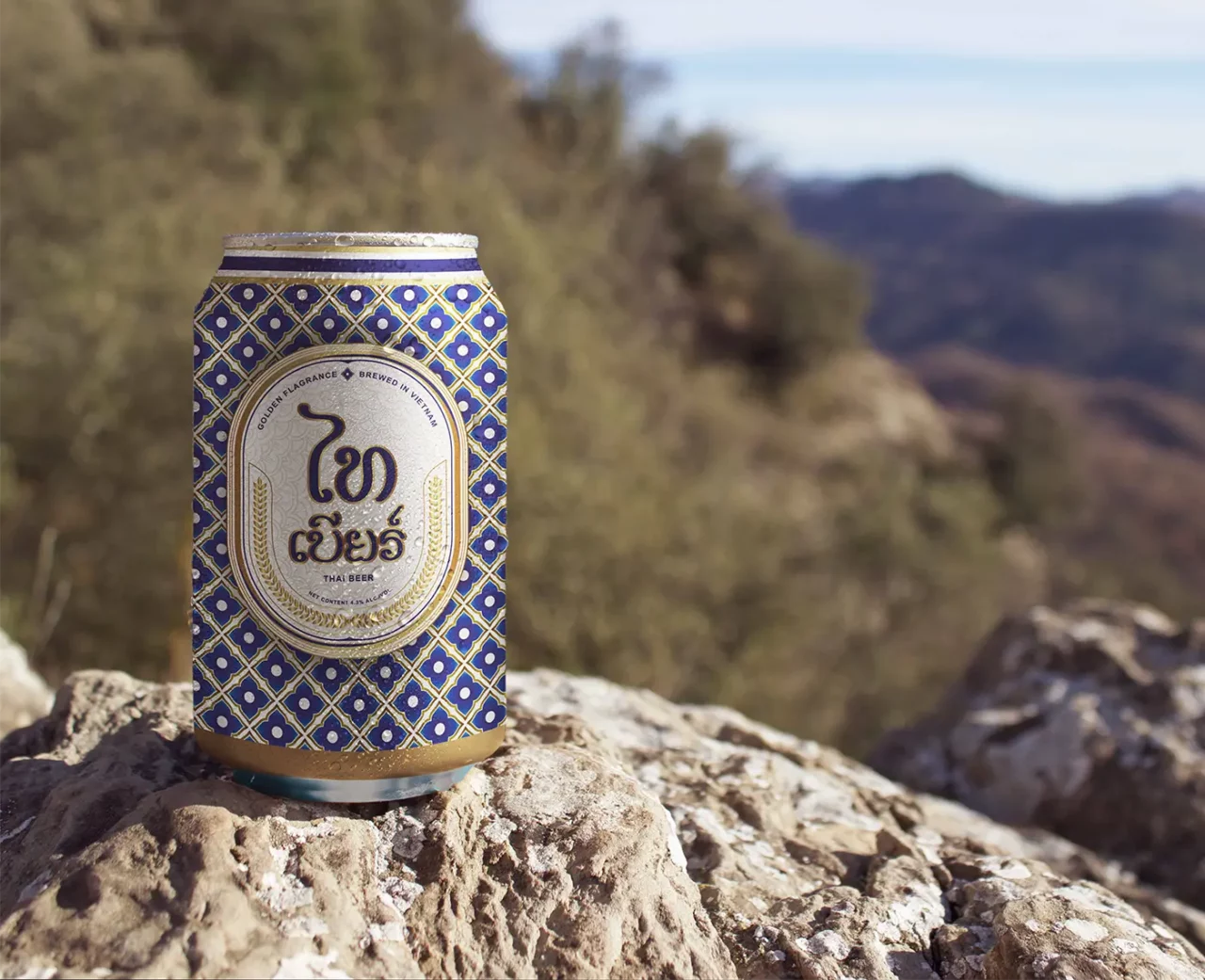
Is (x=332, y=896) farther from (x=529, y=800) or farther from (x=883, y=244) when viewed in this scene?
(x=883, y=244)

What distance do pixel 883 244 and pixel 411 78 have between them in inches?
1102

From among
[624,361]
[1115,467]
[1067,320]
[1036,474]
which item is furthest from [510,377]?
[1067,320]

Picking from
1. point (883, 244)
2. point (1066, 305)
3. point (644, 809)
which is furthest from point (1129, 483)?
point (644, 809)

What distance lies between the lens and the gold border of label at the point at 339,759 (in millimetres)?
1760

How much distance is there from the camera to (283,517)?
5.79 ft

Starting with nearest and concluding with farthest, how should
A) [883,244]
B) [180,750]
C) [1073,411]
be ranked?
[180,750], [1073,411], [883,244]

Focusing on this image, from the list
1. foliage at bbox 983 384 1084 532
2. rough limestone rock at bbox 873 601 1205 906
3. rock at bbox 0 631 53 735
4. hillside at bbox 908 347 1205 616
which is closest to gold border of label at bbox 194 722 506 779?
rock at bbox 0 631 53 735

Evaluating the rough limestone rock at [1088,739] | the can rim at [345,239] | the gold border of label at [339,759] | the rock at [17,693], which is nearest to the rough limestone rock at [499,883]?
the gold border of label at [339,759]

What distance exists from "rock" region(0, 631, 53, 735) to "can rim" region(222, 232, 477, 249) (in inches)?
53.4

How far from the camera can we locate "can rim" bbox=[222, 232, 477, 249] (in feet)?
5.68

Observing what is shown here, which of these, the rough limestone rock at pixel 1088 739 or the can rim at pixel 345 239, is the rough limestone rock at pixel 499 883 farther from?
the rough limestone rock at pixel 1088 739

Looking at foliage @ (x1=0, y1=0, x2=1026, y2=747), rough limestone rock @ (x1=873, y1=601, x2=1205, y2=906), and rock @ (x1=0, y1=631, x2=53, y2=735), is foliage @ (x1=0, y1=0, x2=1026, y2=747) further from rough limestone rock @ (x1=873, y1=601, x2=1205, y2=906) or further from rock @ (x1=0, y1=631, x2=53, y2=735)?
rough limestone rock @ (x1=873, y1=601, x2=1205, y2=906)

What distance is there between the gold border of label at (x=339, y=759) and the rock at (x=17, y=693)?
1.01 m

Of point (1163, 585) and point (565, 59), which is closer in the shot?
point (1163, 585)
